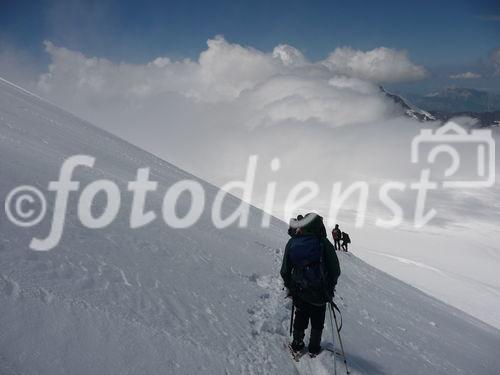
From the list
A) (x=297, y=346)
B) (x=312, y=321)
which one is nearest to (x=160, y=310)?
(x=297, y=346)

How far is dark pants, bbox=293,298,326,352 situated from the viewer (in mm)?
5711

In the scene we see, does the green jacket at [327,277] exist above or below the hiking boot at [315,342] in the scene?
above

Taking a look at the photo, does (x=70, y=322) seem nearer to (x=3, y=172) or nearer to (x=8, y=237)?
(x=8, y=237)

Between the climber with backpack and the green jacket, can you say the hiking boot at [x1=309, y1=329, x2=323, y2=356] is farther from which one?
the green jacket

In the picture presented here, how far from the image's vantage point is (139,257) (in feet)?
22.5

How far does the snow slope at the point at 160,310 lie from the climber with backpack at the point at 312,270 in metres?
0.75

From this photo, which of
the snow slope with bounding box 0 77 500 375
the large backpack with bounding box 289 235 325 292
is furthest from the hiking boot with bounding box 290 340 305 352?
the large backpack with bounding box 289 235 325 292

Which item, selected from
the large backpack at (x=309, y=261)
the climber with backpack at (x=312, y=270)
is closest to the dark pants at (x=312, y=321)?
the climber with backpack at (x=312, y=270)

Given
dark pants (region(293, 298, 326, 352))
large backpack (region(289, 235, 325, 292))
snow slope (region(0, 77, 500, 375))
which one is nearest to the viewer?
snow slope (region(0, 77, 500, 375))

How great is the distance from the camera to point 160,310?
539 centimetres

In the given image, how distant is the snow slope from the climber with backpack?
0.75m

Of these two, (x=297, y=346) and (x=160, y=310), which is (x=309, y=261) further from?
(x=160, y=310)

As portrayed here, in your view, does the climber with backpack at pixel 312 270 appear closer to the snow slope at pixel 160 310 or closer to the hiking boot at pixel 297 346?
the hiking boot at pixel 297 346

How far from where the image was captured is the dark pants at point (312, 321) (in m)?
5.71
